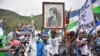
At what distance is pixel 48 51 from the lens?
193 inches

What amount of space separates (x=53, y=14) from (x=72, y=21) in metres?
0.39

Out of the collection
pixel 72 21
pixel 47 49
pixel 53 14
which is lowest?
pixel 47 49

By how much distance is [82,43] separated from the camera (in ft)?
15.2

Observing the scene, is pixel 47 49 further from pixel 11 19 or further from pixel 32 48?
pixel 11 19

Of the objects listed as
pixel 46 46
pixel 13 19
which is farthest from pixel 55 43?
pixel 13 19

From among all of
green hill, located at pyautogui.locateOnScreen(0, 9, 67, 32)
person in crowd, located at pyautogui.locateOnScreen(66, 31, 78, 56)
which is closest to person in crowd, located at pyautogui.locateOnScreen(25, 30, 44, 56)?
green hill, located at pyautogui.locateOnScreen(0, 9, 67, 32)

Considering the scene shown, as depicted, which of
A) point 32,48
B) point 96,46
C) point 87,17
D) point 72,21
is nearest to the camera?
point 87,17

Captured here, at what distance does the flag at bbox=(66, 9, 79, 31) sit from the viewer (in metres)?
4.96

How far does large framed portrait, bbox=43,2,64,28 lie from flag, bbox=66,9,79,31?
0.16 m

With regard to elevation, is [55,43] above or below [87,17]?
below

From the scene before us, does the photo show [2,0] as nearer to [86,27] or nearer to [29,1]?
[29,1]

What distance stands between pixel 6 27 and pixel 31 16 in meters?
0.48

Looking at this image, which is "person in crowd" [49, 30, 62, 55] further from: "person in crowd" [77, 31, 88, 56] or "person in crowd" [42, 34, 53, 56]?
"person in crowd" [77, 31, 88, 56]

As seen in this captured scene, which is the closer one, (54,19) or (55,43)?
(55,43)
